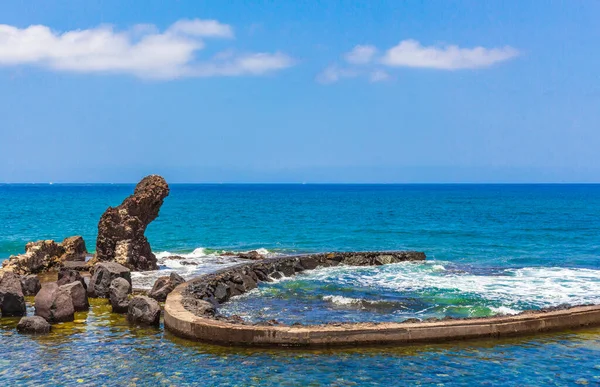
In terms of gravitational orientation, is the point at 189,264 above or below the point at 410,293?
below

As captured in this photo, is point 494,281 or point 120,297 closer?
point 120,297

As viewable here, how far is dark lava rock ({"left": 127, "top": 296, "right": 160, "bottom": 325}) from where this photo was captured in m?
19.8

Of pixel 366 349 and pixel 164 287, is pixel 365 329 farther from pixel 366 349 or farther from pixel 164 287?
pixel 164 287

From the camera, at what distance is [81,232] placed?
6988 centimetres

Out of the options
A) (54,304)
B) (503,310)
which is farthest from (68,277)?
(503,310)

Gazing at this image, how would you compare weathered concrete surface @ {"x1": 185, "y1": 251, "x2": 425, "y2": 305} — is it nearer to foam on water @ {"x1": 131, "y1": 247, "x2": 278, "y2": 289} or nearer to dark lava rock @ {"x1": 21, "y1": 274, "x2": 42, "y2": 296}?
foam on water @ {"x1": 131, "y1": 247, "x2": 278, "y2": 289}

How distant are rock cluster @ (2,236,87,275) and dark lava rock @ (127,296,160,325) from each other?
42.3 feet

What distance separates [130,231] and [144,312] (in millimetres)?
14512

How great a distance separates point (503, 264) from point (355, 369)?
27230mm

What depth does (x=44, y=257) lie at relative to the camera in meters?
33.8

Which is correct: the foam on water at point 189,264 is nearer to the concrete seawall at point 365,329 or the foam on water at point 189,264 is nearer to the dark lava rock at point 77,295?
the dark lava rock at point 77,295

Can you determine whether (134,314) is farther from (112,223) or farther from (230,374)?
(112,223)

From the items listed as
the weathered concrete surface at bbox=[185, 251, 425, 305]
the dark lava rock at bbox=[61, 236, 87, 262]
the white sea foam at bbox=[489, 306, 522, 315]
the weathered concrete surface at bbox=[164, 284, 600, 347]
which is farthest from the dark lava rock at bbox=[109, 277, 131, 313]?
the dark lava rock at bbox=[61, 236, 87, 262]

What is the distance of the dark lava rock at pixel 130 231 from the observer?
110 ft
